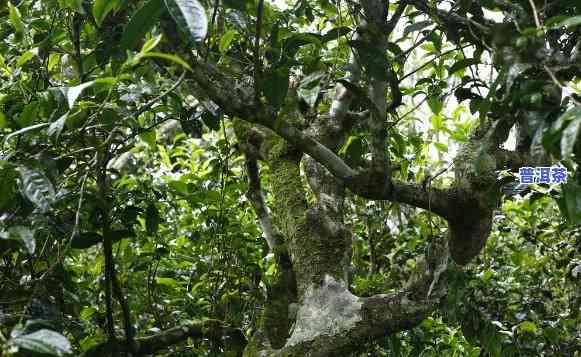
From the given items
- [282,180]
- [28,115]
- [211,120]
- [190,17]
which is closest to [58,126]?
[28,115]

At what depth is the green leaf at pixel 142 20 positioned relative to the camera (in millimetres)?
1147

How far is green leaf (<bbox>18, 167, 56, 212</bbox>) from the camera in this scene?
1.25m

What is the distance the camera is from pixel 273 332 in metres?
2.03

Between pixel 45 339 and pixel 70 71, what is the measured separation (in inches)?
60.2

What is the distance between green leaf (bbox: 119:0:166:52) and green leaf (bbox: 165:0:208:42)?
96 mm

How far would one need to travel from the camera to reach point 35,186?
1261 mm

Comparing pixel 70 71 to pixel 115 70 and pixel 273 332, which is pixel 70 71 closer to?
pixel 115 70

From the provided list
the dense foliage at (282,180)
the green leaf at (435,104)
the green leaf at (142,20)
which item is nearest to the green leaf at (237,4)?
the dense foliage at (282,180)

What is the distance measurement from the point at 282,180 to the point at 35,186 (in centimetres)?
105

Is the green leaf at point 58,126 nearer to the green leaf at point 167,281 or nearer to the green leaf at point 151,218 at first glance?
the green leaf at point 151,218

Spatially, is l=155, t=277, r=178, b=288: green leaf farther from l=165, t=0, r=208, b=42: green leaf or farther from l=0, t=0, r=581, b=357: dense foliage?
l=165, t=0, r=208, b=42: green leaf

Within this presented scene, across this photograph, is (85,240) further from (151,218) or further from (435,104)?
(435,104)

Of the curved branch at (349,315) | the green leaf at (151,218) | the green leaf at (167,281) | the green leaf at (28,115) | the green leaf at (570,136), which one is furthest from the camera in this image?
the green leaf at (167,281)

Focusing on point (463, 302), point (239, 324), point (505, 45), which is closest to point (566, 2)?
point (505, 45)
